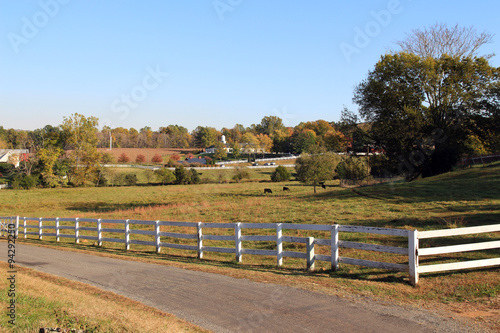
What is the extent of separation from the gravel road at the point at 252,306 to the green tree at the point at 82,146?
2648 inches

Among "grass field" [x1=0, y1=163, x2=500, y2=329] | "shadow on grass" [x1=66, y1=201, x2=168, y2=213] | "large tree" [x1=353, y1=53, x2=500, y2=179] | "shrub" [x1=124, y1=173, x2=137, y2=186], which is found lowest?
"shadow on grass" [x1=66, y1=201, x2=168, y2=213]

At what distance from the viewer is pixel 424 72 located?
34.9 meters

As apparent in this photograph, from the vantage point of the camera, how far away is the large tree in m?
34.8

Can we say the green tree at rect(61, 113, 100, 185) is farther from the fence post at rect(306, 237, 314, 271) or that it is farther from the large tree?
the fence post at rect(306, 237, 314, 271)

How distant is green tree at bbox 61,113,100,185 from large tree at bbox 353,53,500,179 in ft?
184

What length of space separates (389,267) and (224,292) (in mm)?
4080

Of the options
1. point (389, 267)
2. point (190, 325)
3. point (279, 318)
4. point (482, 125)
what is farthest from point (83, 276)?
point (482, 125)

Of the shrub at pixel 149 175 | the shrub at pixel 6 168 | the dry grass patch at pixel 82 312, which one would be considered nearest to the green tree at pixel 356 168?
the shrub at pixel 149 175

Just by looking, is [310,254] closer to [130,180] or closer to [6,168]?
[130,180]

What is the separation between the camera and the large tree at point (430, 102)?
114 ft

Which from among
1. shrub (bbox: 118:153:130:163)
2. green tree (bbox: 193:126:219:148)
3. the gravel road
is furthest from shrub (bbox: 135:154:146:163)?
the gravel road

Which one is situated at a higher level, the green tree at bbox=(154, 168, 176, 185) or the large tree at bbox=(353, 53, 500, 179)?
the large tree at bbox=(353, 53, 500, 179)

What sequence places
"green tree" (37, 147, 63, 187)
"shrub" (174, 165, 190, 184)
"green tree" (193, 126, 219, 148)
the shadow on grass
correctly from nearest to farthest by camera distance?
the shadow on grass → "green tree" (37, 147, 63, 187) → "shrub" (174, 165, 190, 184) → "green tree" (193, 126, 219, 148)

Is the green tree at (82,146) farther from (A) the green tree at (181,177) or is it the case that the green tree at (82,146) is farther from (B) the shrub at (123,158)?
(B) the shrub at (123,158)
